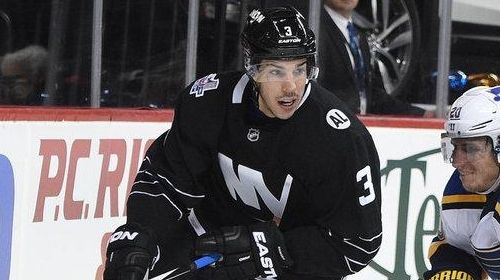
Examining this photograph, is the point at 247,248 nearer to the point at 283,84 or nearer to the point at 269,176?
the point at 269,176

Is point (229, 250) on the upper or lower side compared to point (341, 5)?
lower

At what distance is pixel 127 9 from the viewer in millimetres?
5848

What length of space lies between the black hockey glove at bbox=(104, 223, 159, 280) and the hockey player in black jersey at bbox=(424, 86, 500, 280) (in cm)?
94

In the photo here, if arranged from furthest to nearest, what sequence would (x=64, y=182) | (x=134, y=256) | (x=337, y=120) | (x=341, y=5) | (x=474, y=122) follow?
(x=341, y=5) < (x=64, y=182) < (x=474, y=122) < (x=337, y=120) < (x=134, y=256)

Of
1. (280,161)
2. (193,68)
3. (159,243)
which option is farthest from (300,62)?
(193,68)

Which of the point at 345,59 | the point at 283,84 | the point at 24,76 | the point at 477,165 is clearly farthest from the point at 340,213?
the point at 345,59

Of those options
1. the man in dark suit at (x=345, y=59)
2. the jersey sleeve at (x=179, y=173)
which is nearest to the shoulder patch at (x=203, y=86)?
the jersey sleeve at (x=179, y=173)

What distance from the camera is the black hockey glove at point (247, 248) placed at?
3932mm

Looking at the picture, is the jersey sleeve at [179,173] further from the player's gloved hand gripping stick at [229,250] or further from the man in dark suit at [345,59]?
the man in dark suit at [345,59]

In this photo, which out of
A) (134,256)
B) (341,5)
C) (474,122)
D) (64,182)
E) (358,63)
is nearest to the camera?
(134,256)

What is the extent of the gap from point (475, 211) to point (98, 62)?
2.04m

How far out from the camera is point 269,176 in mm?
4105

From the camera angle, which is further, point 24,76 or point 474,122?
point 24,76

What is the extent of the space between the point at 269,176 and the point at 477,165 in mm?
653
